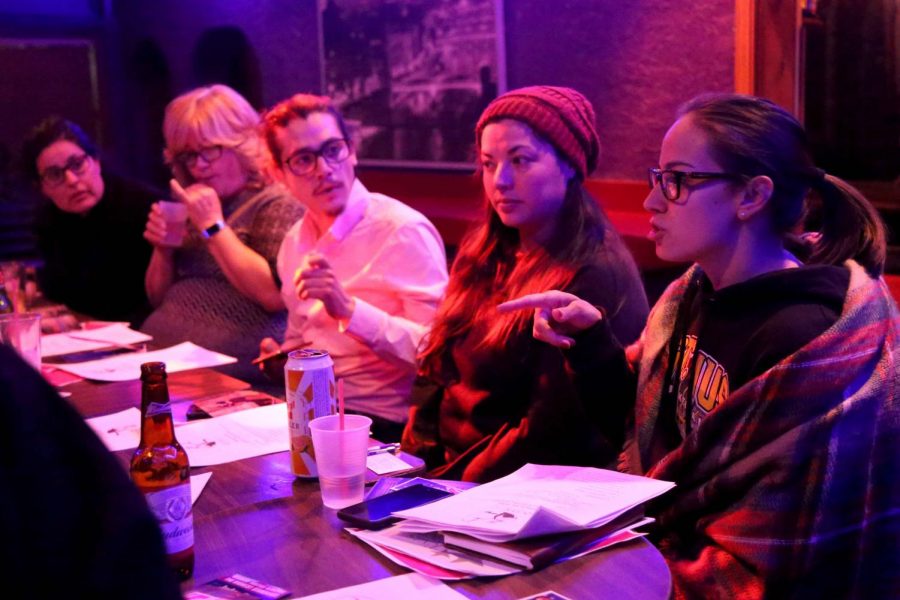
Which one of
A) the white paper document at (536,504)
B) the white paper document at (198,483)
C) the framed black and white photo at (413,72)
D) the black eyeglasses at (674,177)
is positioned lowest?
the white paper document at (198,483)

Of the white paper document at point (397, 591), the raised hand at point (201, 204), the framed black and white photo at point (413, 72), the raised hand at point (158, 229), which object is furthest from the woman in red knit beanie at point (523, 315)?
the framed black and white photo at point (413, 72)

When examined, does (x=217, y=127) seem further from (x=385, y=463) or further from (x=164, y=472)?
(x=164, y=472)

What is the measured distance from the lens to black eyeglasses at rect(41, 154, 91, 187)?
379 cm

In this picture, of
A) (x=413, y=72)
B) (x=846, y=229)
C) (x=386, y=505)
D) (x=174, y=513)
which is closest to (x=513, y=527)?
(x=386, y=505)

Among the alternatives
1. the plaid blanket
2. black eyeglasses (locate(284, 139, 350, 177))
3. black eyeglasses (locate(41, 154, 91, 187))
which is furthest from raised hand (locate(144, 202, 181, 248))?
the plaid blanket

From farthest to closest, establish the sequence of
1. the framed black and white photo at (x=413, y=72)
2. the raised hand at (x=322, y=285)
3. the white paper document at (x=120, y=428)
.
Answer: the framed black and white photo at (x=413, y=72), the raised hand at (x=322, y=285), the white paper document at (x=120, y=428)

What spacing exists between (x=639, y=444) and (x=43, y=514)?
1371mm

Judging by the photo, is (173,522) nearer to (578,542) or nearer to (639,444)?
(578,542)

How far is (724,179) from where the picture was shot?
64.3 inches

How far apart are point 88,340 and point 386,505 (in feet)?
5.94

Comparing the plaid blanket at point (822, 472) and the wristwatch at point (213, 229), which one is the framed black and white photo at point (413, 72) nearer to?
the wristwatch at point (213, 229)

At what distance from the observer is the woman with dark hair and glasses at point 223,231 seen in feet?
10.2

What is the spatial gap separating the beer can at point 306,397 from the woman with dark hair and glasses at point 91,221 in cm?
252

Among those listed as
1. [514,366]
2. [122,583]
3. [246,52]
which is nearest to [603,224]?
[514,366]
